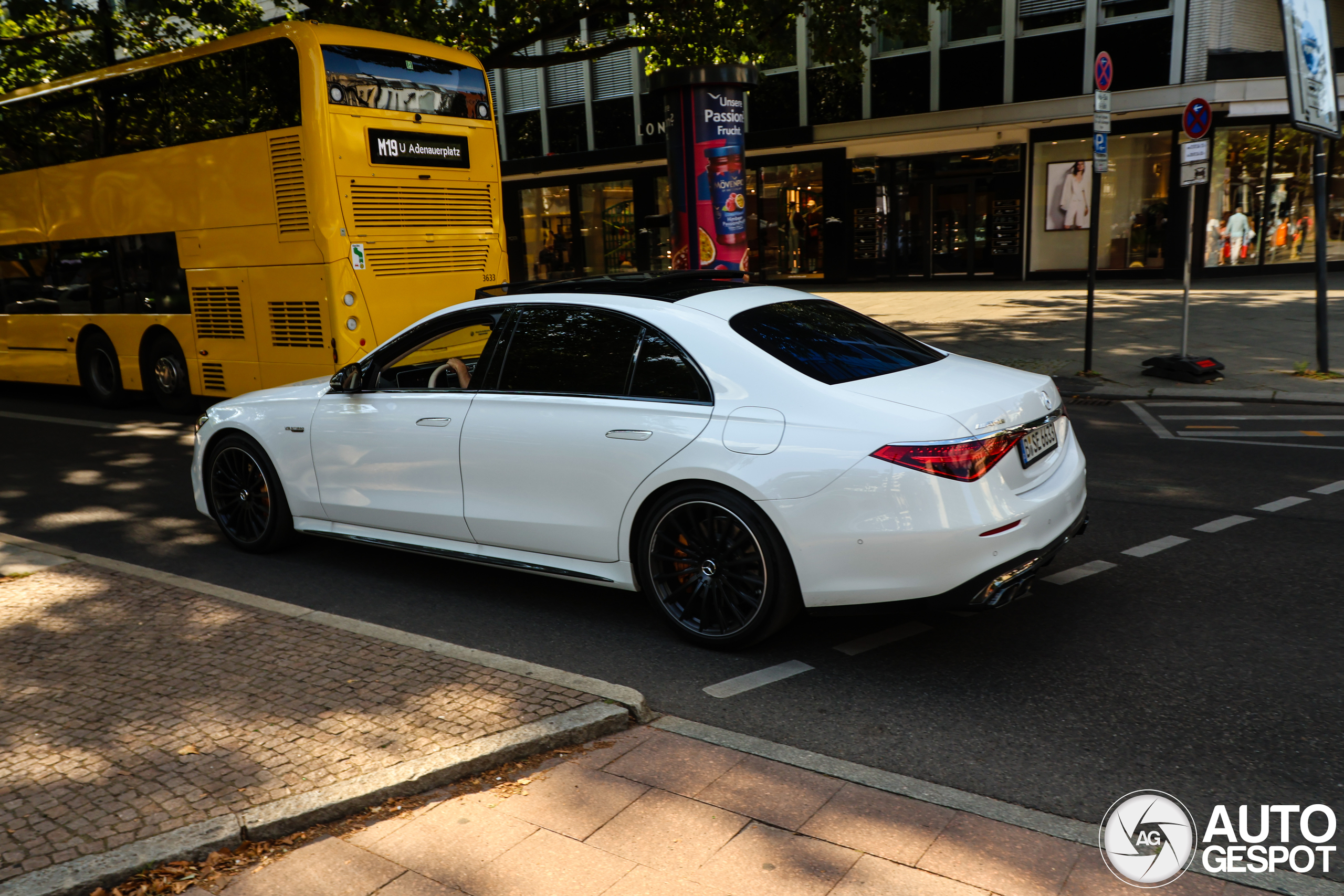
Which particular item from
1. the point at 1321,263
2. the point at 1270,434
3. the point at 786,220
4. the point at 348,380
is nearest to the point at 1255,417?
the point at 1270,434

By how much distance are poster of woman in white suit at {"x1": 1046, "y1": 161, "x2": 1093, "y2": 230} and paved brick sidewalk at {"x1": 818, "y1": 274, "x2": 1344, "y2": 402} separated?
142 cm

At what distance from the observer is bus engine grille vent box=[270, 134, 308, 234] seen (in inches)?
391

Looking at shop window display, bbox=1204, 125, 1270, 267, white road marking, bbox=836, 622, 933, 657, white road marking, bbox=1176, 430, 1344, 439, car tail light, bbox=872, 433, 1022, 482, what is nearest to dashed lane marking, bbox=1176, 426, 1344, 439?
white road marking, bbox=1176, 430, 1344, 439

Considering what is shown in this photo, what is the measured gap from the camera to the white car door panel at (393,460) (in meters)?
5.35

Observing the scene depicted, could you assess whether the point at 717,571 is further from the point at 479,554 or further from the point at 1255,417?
the point at 1255,417

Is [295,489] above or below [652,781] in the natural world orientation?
above

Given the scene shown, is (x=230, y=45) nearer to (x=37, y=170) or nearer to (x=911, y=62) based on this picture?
(x=37, y=170)

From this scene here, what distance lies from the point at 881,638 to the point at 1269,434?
582cm

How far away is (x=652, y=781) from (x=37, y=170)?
1308cm

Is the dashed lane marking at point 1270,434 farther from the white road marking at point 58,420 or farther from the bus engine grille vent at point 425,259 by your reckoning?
the white road marking at point 58,420

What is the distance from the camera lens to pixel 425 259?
428 inches

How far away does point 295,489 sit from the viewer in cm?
609

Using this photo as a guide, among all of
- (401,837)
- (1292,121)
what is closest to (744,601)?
(401,837)

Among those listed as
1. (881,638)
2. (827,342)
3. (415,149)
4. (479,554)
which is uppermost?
(415,149)
